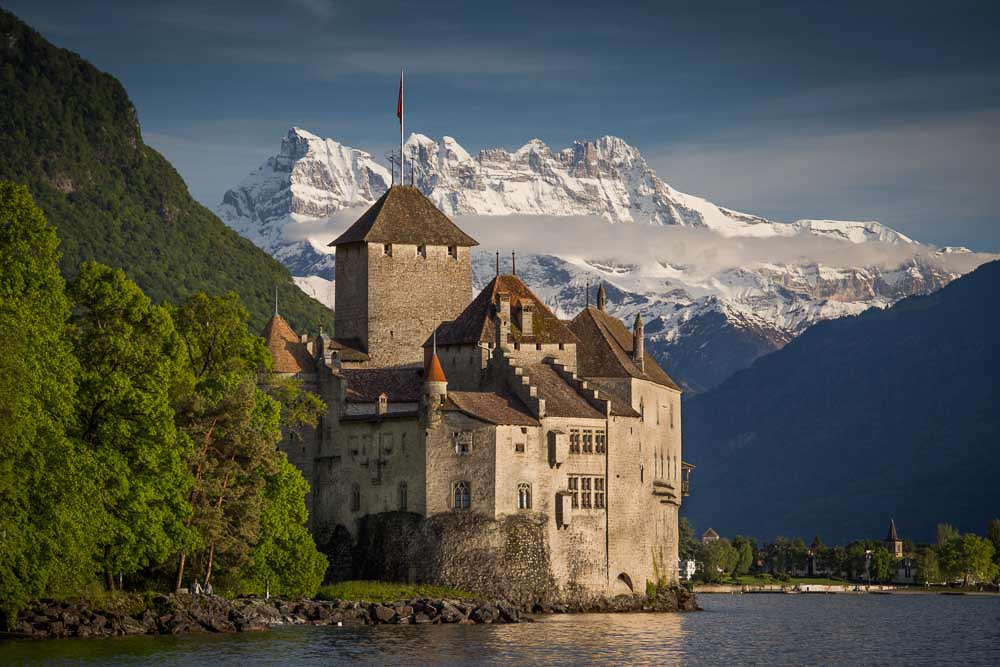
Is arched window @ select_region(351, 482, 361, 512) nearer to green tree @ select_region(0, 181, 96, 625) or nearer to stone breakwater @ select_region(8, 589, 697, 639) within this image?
stone breakwater @ select_region(8, 589, 697, 639)

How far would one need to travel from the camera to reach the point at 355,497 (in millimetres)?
106312

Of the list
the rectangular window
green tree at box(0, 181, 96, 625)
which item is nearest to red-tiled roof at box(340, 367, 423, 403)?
the rectangular window

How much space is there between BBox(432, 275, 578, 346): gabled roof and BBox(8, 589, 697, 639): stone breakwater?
1672 cm

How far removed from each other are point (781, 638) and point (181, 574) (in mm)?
33863

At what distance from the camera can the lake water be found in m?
73.7

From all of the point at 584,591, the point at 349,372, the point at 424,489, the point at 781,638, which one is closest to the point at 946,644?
the point at 781,638

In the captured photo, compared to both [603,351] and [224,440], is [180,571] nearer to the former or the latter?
[224,440]

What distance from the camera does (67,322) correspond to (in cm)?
8312

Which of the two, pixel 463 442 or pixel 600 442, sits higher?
pixel 600 442

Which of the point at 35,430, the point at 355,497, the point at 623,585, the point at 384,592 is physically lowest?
the point at 384,592

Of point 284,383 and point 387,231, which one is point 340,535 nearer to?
point 284,383

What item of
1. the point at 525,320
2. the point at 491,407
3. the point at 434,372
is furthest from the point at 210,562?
the point at 525,320

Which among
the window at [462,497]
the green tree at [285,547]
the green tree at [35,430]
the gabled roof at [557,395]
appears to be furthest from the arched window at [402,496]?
the green tree at [35,430]

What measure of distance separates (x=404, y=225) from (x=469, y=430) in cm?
2093
